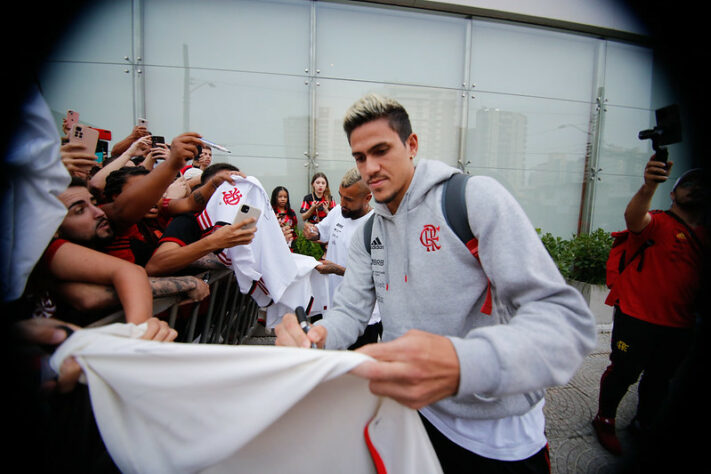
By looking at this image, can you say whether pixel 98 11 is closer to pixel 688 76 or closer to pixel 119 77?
pixel 119 77

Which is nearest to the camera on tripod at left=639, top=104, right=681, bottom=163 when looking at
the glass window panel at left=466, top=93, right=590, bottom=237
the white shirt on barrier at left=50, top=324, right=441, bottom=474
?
the white shirt on barrier at left=50, top=324, right=441, bottom=474

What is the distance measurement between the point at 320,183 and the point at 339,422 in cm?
575

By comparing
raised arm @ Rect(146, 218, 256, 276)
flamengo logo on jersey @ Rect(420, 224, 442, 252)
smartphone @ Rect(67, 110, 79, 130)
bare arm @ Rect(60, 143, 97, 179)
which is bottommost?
raised arm @ Rect(146, 218, 256, 276)

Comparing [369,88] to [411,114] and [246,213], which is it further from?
[246,213]

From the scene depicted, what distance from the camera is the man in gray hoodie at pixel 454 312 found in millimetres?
817

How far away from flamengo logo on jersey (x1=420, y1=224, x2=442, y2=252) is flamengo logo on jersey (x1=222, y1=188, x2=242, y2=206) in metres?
1.86

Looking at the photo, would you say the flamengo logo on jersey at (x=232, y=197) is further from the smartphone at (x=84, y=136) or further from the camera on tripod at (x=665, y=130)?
the camera on tripod at (x=665, y=130)

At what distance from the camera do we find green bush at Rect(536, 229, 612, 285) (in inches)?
206

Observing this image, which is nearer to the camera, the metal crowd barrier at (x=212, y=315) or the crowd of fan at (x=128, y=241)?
the crowd of fan at (x=128, y=241)

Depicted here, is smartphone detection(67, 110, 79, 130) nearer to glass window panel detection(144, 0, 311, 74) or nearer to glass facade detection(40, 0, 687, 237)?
glass facade detection(40, 0, 687, 237)

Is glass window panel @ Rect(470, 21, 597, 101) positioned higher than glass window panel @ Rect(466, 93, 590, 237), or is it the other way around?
glass window panel @ Rect(470, 21, 597, 101)

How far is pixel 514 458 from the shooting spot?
3.63 ft

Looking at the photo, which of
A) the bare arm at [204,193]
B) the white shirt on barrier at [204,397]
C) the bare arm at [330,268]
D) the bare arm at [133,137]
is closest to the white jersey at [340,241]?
the bare arm at [330,268]

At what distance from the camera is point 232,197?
8.47ft
